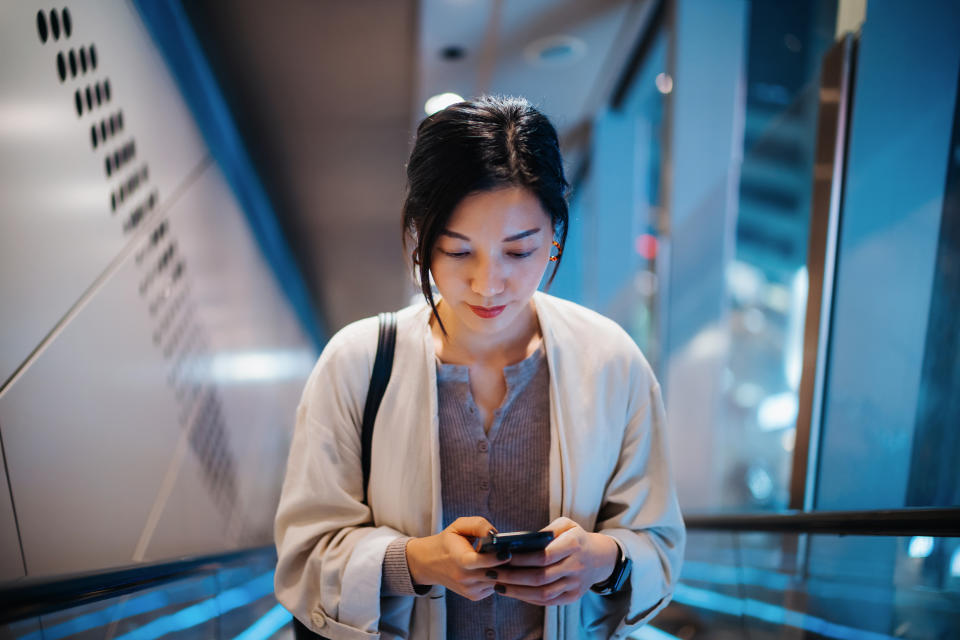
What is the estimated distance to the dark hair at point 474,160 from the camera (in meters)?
1.14

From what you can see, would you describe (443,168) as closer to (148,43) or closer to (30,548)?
(30,548)

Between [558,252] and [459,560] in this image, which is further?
[558,252]

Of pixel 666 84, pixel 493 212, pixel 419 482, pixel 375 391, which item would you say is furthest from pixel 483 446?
pixel 666 84

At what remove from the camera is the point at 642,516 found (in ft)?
4.39

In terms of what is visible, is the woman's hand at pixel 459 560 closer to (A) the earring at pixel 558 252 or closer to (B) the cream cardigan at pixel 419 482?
(B) the cream cardigan at pixel 419 482

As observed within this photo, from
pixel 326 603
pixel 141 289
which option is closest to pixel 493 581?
pixel 326 603

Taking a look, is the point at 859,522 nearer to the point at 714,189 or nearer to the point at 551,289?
the point at 551,289

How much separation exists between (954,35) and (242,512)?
4.89 meters

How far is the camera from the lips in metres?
1.26

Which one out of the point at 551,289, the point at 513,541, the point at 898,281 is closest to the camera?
the point at 513,541

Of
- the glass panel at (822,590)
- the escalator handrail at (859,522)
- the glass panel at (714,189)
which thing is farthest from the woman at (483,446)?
the glass panel at (714,189)

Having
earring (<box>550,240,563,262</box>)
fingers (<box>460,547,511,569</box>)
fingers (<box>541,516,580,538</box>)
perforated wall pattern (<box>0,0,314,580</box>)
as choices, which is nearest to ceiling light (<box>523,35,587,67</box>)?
perforated wall pattern (<box>0,0,314,580</box>)

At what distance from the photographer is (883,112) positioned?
78.6 inches

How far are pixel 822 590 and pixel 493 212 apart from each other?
6.04ft
